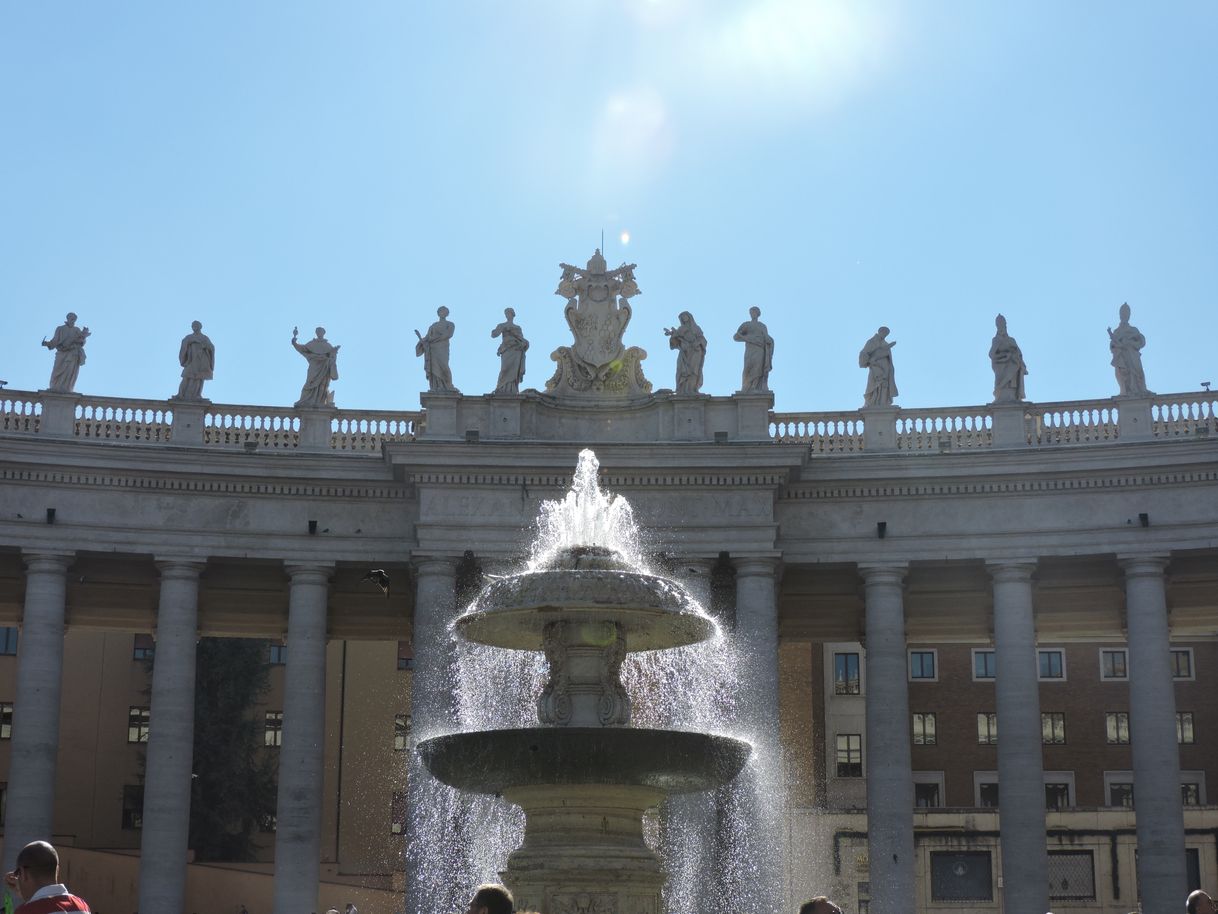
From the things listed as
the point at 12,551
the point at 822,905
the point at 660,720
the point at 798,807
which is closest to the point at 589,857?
the point at 822,905

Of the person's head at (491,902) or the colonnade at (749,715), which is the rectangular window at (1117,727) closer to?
the colonnade at (749,715)

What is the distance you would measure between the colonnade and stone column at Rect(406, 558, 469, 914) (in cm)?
6

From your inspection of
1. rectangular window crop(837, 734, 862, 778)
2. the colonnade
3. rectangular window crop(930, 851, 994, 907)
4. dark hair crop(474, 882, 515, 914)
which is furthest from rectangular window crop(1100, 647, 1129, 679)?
dark hair crop(474, 882, 515, 914)

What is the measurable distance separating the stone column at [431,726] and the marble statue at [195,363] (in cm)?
869

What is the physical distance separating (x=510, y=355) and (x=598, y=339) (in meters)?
2.70

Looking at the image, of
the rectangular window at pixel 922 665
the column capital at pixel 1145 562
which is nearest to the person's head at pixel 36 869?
the column capital at pixel 1145 562

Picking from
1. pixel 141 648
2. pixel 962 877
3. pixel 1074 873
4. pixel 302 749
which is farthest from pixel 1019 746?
pixel 141 648

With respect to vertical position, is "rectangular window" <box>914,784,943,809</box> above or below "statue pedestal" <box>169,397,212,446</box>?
below

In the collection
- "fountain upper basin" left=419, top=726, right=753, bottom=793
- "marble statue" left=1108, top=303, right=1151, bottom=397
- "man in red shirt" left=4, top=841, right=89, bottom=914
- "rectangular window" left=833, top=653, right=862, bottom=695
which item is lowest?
"man in red shirt" left=4, top=841, right=89, bottom=914

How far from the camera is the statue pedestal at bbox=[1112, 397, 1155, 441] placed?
4853 cm

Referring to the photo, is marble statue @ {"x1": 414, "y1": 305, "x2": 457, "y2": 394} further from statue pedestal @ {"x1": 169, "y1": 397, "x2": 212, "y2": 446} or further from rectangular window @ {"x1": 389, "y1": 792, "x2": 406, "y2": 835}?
rectangular window @ {"x1": 389, "y1": 792, "x2": 406, "y2": 835}

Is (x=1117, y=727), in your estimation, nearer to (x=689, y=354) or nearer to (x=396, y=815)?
(x=396, y=815)

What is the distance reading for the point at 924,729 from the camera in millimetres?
84625

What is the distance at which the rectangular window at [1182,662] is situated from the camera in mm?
84875
